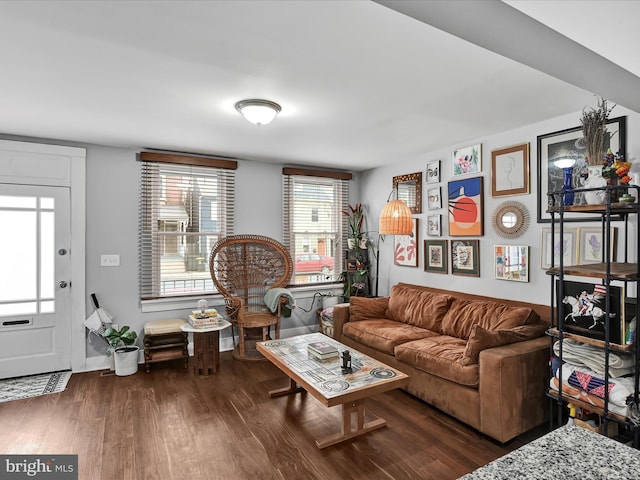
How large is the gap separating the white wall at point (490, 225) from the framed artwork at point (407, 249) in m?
0.07

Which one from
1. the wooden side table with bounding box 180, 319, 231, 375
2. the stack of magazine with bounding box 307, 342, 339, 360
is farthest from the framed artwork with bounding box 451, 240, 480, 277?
the wooden side table with bounding box 180, 319, 231, 375

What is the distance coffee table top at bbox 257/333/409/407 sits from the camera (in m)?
2.31

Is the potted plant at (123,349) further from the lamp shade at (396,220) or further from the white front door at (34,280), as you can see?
the lamp shade at (396,220)

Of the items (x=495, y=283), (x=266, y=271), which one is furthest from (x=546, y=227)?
(x=266, y=271)

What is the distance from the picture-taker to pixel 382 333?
3613 mm

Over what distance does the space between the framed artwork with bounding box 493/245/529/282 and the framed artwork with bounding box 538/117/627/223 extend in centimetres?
35

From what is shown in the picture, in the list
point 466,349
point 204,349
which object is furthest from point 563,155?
point 204,349

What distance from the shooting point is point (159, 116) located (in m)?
2.99

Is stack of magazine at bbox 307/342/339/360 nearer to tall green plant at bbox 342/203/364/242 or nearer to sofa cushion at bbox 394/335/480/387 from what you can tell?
sofa cushion at bbox 394/335/480/387

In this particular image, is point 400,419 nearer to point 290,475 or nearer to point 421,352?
point 421,352

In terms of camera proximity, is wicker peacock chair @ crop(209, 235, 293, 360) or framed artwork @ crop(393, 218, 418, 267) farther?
framed artwork @ crop(393, 218, 418, 267)

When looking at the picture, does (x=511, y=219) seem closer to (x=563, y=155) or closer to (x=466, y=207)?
(x=466, y=207)

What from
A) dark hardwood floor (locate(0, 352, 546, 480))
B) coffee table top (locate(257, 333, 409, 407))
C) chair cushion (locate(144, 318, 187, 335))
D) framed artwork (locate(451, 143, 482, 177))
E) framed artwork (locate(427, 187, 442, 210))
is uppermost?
framed artwork (locate(451, 143, 482, 177))

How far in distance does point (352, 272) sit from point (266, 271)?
1263 millimetres
